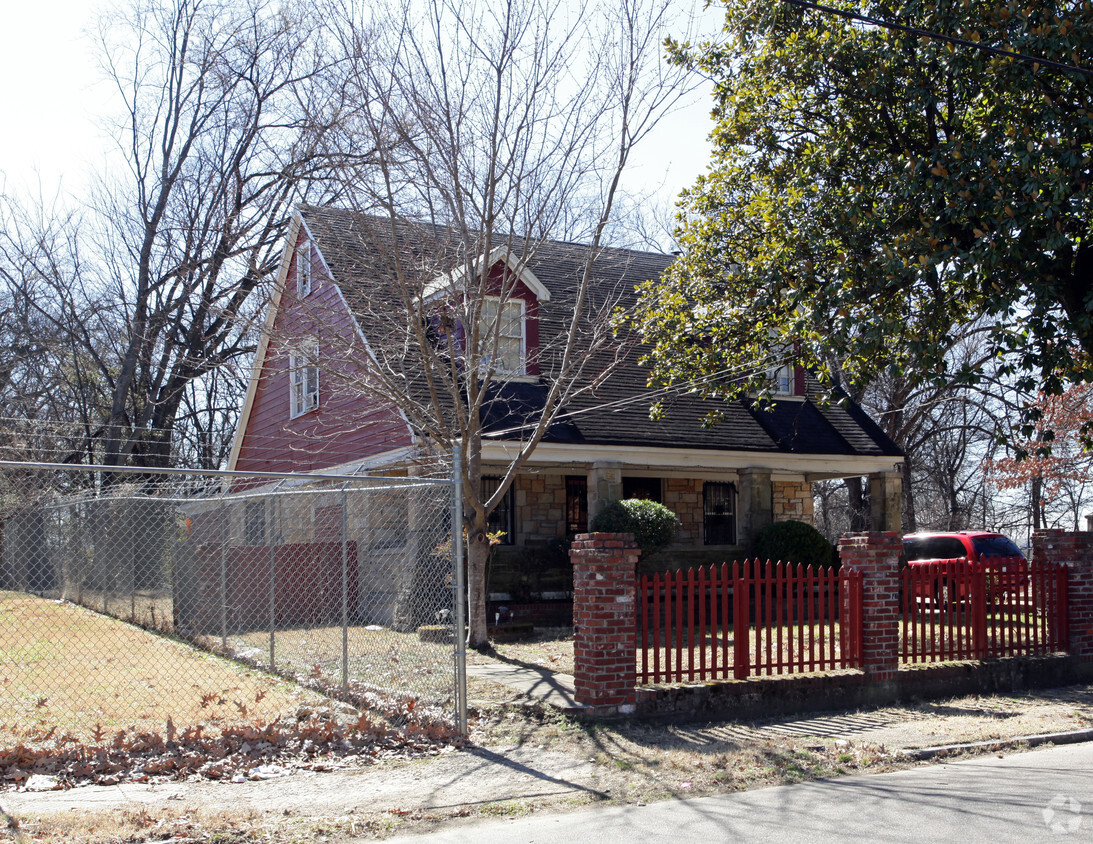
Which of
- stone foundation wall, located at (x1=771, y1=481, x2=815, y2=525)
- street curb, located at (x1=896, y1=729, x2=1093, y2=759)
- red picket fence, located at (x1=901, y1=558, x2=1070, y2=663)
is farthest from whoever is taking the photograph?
stone foundation wall, located at (x1=771, y1=481, x2=815, y2=525)

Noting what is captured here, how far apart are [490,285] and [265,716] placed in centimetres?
943

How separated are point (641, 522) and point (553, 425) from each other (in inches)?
84.8

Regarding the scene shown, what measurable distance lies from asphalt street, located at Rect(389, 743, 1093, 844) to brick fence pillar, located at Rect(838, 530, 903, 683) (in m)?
2.87

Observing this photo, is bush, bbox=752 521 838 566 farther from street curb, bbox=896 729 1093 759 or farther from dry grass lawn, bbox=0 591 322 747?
dry grass lawn, bbox=0 591 322 747

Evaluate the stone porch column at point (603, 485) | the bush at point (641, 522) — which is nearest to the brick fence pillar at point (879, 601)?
the bush at point (641, 522)

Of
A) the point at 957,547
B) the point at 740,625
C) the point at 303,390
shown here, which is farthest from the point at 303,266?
the point at 957,547

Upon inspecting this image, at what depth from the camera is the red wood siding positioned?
14711 millimetres

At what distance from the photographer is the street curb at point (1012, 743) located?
796 cm

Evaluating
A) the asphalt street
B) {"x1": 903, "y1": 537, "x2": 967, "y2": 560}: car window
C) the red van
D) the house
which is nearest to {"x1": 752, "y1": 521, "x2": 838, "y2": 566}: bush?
the house

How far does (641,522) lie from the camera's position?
53.1 ft

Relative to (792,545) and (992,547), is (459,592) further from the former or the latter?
(992,547)

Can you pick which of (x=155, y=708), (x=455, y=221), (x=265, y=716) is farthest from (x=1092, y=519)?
(x=155, y=708)

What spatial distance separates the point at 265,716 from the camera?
27.7 feet

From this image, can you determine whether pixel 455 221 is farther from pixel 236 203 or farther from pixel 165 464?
pixel 165 464
